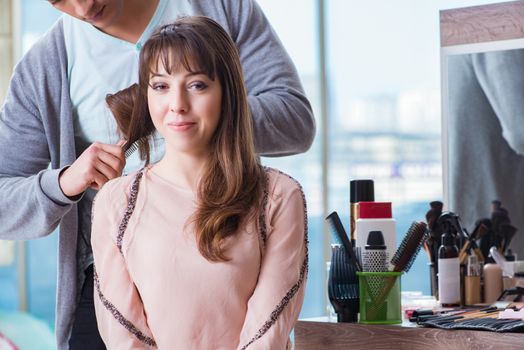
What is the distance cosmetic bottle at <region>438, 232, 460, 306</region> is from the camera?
1.98m

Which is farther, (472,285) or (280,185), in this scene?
(472,285)

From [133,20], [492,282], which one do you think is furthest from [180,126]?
[492,282]

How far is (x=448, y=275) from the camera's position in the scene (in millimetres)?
1975

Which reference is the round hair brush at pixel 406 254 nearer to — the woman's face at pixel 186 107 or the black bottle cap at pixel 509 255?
the woman's face at pixel 186 107

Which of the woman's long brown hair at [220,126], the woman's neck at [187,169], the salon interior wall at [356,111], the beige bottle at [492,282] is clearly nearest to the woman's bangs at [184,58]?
the woman's long brown hair at [220,126]

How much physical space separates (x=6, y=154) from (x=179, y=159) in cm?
42

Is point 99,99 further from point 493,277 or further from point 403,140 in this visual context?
point 403,140

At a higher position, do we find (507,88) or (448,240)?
(507,88)

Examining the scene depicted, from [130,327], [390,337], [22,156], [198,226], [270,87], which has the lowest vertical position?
[390,337]

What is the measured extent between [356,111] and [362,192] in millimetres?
2096

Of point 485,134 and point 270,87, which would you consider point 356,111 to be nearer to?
point 485,134

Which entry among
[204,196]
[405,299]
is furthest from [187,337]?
[405,299]

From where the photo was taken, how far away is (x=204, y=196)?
1.18 m

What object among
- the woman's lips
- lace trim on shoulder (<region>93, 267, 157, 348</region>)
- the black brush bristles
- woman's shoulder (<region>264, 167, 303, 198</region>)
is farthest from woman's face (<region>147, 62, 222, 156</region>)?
the black brush bristles
